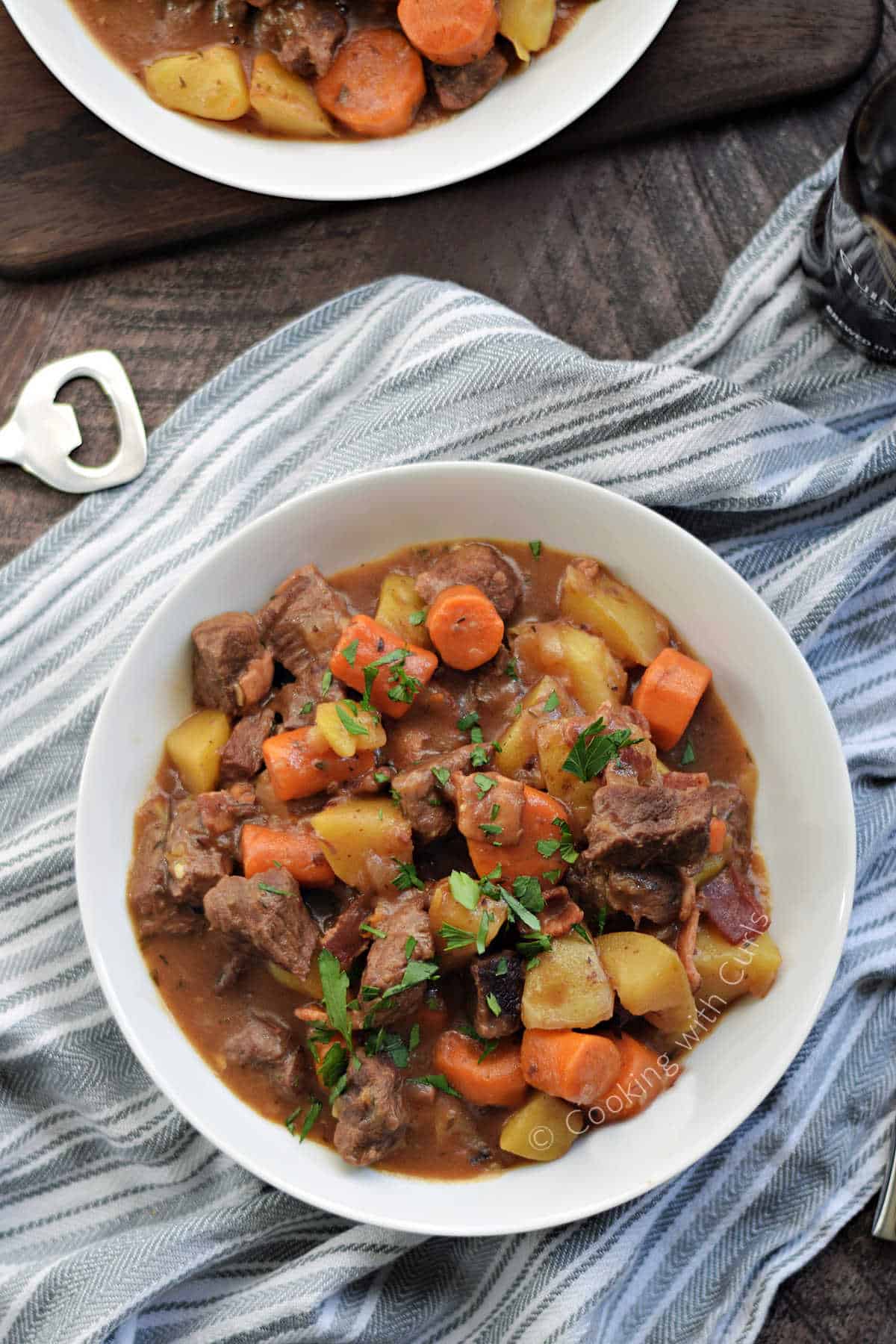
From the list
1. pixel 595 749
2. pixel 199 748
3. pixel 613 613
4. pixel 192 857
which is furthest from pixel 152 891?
pixel 613 613

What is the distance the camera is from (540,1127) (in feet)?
11.7

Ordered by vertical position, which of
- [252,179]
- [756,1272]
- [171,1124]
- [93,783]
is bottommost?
[756,1272]

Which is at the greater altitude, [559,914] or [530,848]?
[530,848]

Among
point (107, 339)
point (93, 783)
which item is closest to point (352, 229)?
point (107, 339)

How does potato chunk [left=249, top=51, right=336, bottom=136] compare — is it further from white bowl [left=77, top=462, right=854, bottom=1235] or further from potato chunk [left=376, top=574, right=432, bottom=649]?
potato chunk [left=376, top=574, right=432, bottom=649]

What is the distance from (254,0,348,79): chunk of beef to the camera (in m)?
4.19

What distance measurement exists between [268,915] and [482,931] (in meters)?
0.60

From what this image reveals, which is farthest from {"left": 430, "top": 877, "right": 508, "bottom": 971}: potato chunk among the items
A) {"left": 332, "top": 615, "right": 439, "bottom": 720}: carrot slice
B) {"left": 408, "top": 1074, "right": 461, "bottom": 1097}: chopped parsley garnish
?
{"left": 332, "top": 615, "right": 439, "bottom": 720}: carrot slice

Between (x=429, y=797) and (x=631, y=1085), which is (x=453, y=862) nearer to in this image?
(x=429, y=797)

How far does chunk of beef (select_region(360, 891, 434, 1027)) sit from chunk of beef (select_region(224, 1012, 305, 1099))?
1.00ft

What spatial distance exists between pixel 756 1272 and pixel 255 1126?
1.71 meters

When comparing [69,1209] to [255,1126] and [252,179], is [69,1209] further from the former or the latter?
[252,179]

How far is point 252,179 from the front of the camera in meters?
4.25

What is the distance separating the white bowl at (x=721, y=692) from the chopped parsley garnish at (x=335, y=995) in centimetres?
43
